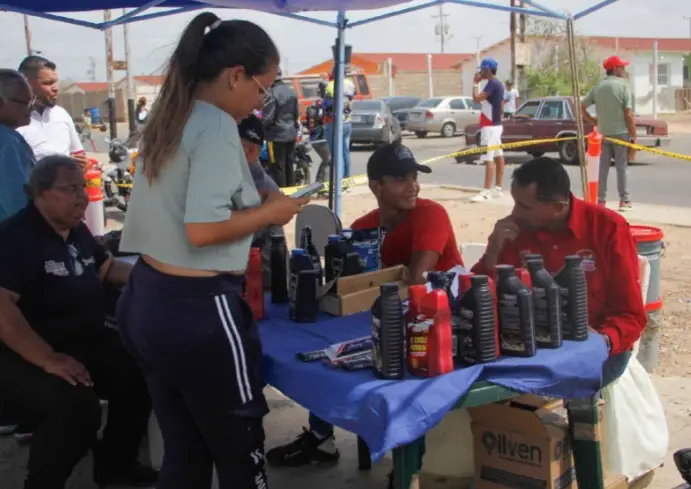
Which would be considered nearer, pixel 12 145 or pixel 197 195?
pixel 197 195

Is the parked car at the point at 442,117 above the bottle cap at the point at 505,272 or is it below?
above

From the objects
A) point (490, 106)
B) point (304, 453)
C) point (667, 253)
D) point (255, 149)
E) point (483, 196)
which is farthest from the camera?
point (483, 196)

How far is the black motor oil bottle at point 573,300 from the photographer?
105 inches

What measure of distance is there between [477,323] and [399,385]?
0.98 ft

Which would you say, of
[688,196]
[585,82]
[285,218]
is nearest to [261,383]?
[285,218]

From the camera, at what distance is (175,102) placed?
2.31 metres

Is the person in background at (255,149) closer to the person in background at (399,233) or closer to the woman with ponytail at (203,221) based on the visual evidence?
the person in background at (399,233)

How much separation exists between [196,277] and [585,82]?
137 feet

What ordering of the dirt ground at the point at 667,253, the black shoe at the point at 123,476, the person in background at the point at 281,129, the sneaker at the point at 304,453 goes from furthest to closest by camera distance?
1. the person in background at the point at 281,129
2. the dirt ground at the point at 667,253
3. the sneaker at the point at 304,453
4. the black shoe at the point at 123,476

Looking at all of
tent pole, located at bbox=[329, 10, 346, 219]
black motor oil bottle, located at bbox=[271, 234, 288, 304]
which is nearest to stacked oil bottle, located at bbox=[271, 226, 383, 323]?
black motor oil bottle, located at bbox=[271, 234, 288, 304]

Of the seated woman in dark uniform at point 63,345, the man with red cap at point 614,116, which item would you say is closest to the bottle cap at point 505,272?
the seated woman in dark uniform at point 63,345

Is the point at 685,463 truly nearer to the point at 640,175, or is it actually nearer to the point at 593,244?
the point at 593,244

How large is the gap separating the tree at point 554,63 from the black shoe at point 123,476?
116 feet

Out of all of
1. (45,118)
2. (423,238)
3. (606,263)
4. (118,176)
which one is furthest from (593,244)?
(118,176)
